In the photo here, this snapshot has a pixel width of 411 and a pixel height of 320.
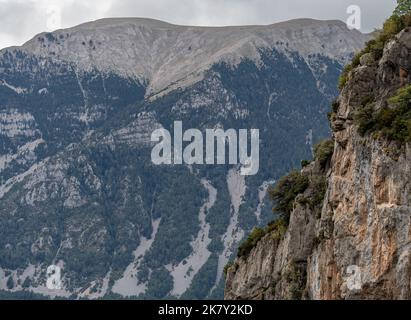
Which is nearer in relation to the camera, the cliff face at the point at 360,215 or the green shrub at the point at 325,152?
the cliff face at the point at 360,215

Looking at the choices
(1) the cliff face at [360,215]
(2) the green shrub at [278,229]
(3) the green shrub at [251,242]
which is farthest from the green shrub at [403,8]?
(3) the green shrub at [251,242]

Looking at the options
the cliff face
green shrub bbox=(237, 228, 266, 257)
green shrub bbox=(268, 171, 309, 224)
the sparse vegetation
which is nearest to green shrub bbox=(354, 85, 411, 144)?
the cliff face

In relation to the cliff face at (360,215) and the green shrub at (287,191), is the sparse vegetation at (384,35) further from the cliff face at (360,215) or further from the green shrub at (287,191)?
the green shrub at (287,191)

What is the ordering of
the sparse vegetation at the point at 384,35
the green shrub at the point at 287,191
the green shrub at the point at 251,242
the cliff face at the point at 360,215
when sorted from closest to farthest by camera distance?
the cliff face at the point at 360,215
the sparse vegetation at the point at 384,35
the green shrub at the point at 287,191
the green shrub at the point at 251,242

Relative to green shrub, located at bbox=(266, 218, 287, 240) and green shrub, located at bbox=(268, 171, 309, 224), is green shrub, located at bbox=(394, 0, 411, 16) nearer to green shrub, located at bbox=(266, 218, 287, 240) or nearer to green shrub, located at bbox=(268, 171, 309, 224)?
green shrub, located at bbox=(268, 171, 309, 224)

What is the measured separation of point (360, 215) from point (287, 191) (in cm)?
4040

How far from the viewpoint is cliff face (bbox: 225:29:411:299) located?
3561 inches

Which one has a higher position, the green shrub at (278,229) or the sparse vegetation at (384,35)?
the sparse vegetation at (384,35)

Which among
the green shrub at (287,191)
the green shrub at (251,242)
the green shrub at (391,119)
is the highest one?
the green shrub at (391,119)

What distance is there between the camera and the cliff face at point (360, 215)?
297 ft

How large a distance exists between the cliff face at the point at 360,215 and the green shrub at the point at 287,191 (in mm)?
8398

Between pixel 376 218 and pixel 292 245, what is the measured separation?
27.5 meters
